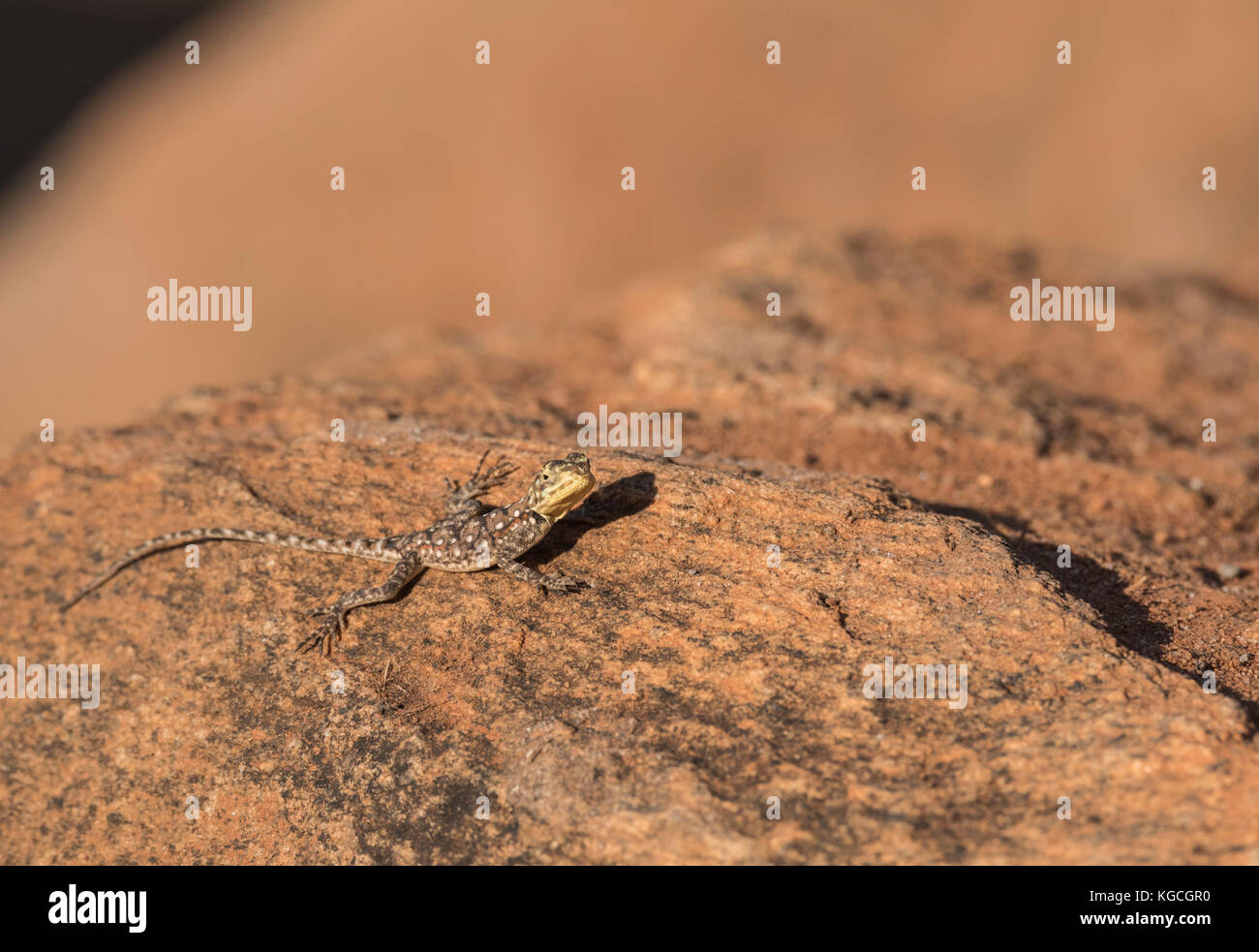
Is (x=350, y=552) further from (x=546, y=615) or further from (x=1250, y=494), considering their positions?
(x=1250, y=494)

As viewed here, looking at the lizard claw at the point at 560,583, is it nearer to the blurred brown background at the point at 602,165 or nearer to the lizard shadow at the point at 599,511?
the lizard shadow at the point at 599,511

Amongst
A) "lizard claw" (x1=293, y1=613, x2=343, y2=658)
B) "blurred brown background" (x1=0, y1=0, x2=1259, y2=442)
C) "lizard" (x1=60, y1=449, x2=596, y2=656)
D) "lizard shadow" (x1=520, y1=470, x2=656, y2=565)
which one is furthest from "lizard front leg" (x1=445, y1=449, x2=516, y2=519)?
"blurred brown background" (x1=0, y1=0, x2=1259, y2=442)

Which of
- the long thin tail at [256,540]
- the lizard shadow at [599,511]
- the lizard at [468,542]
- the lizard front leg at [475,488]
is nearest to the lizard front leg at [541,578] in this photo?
the lizard at [468,542]

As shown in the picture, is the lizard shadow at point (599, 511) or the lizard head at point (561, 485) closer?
the lizard head at point (561, 485)

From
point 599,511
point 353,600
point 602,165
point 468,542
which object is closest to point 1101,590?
point 599,511

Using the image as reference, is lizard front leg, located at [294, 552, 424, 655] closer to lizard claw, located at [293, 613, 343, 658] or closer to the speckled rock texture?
lizard claw, located at [293, 613, 343, 658]

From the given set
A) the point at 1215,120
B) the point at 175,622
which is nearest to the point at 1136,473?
the point at 175,622
